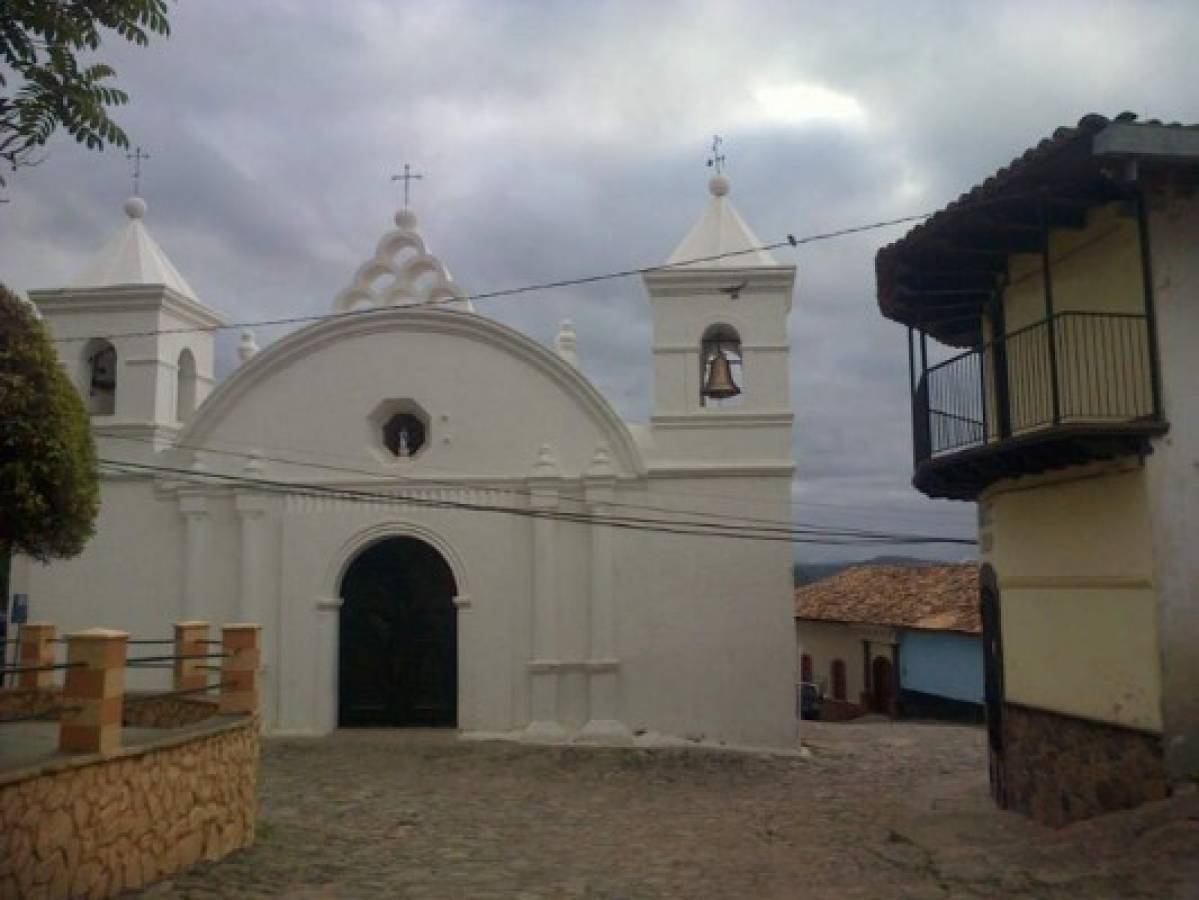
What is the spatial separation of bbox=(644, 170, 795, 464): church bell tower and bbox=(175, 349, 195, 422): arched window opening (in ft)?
23.8

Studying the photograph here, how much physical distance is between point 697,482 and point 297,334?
6.10 m

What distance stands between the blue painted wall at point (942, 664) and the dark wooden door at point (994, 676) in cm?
1198

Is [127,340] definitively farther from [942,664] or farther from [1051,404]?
[942,664]

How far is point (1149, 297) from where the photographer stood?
29.6 ft

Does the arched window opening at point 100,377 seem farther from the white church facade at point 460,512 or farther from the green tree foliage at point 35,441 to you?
the green tree foliage at point 35,441

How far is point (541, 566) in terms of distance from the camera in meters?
16.2

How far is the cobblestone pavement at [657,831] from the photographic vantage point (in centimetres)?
798

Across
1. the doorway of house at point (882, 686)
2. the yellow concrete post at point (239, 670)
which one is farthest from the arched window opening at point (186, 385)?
the doorway of house at point (882, 686)

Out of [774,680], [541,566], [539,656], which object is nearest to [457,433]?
[541,566]

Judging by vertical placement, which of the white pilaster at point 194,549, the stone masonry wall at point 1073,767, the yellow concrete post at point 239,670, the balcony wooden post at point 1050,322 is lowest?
the stone masonry wall at point 1073,767

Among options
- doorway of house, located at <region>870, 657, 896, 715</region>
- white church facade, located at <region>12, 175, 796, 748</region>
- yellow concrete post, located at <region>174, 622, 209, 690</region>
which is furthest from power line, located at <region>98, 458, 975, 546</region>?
doorway of house, located at <region>870, 657, 896, 715</region>

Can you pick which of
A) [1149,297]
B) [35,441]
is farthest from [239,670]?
[1149,297]

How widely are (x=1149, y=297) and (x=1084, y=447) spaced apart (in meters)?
1.25

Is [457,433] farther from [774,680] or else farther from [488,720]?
[774,680]
